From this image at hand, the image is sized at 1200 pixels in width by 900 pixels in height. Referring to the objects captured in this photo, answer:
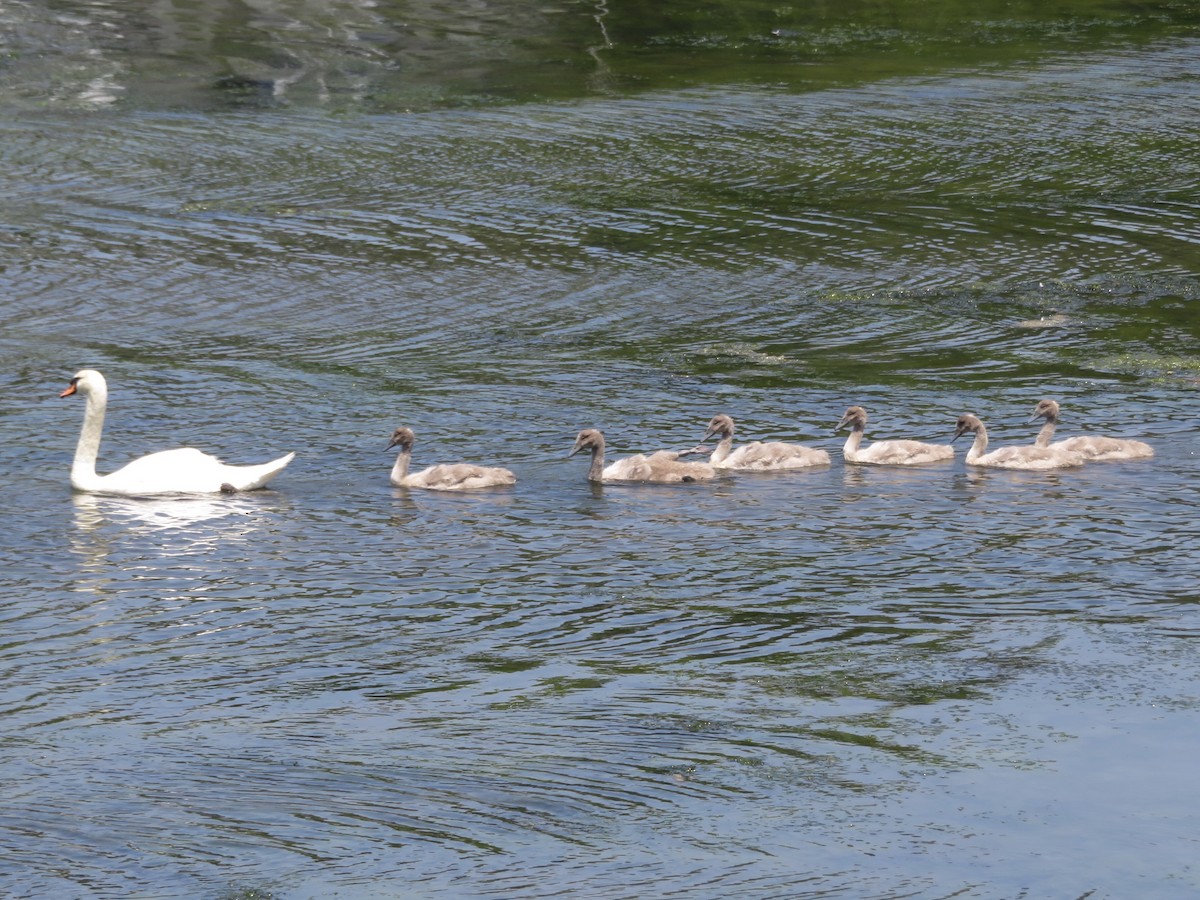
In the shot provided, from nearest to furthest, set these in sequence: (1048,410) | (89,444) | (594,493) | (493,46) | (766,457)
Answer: (594,493) → (89,444) → (766,457) → (1048,410) → (493,46)

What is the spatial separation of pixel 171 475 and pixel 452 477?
6.23 feet

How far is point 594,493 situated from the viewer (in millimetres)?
14523

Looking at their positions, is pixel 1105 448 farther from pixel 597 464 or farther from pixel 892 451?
pixel 597 464

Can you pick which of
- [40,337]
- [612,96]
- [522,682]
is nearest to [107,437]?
[40,337]

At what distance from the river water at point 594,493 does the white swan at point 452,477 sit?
0.14m

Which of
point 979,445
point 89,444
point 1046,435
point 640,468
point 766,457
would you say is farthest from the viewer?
point 1046,435

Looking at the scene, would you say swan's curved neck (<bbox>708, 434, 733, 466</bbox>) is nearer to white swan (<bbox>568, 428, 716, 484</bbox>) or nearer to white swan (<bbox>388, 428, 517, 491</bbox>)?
white swan (<bbox>568, 428, 716, 484</bbox>)

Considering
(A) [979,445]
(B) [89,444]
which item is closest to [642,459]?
(A) [979,445]

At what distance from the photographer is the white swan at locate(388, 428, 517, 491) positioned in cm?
1440

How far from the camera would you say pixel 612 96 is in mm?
29688

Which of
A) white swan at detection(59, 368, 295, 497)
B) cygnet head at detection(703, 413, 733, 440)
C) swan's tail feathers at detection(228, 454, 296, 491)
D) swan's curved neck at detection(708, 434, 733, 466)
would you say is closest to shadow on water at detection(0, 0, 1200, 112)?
cygnet head at detection(703, 413, 733, 440)

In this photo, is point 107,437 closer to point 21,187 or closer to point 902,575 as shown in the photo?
point 902,575

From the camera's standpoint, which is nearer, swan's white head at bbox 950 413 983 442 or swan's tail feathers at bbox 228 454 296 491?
swan's tail feathers at bbox 228 454 296 491

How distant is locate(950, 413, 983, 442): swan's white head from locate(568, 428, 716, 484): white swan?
1.99 metres
